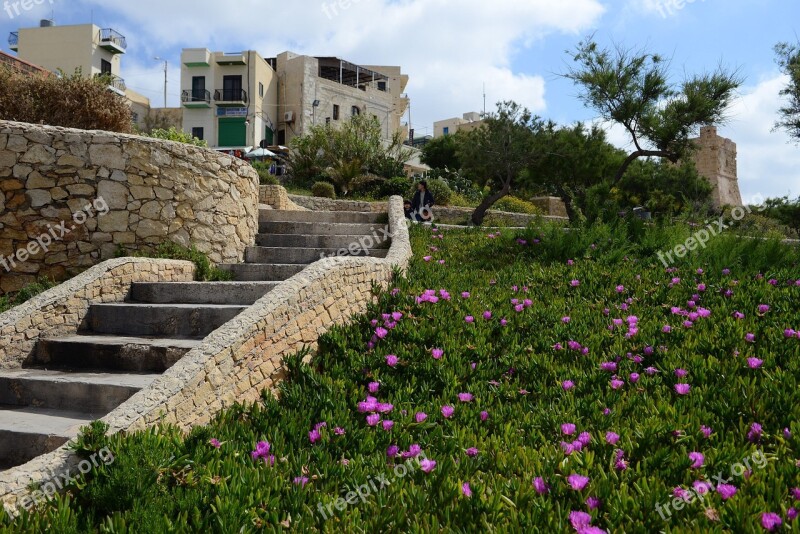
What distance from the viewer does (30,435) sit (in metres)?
3.73

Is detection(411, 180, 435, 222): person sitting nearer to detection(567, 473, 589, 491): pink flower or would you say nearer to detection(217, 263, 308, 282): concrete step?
detection(217, 263, 308, 282): concrete step

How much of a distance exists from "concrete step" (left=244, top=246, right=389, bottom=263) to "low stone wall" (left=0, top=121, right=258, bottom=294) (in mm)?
801

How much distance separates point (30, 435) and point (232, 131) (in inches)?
1510

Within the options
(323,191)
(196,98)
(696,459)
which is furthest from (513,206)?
(196,98)

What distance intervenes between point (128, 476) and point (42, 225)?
17.3 ft

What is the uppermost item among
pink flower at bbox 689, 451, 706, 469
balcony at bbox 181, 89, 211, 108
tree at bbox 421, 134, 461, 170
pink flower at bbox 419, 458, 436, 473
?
balcony at bbox 181, 89, 211, 108

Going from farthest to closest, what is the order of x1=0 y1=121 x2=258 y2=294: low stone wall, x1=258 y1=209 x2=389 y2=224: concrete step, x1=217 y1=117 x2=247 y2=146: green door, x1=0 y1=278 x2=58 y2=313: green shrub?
x1=217 y1=117 x2=247 y2=146: green door
x1=258 y1=209 x2=389 y2=224: concrete step
x1=0 y1=121 x2=258 y2=294: low stone wall
x1=0 y1=278 x2=58 y2=313: green shrub

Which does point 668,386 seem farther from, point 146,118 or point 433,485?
point 146,118

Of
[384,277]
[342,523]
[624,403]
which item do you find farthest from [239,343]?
[624,403]

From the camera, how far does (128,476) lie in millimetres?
2689

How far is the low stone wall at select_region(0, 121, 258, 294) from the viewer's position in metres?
6.66

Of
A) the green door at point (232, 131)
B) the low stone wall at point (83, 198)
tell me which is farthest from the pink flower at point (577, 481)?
the green door at point (232, 131)

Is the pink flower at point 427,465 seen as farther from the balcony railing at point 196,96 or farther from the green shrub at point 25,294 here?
the balcony railing at point 196,96

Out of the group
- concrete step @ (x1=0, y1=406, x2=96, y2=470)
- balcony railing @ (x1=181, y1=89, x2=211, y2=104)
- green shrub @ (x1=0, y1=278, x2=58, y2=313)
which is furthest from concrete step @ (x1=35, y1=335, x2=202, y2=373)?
balcony railing @ (x1=181, y1=89, x2=211, y2=104)
